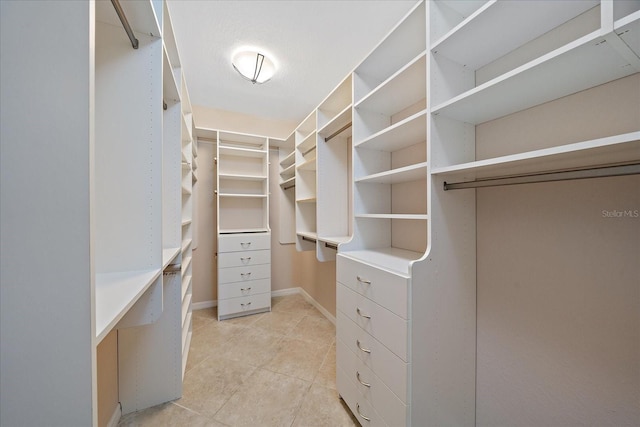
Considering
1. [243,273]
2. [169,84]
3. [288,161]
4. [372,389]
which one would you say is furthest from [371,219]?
[288,161]

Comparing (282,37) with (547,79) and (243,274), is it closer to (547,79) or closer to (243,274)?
(547,79)

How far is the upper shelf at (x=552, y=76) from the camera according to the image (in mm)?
711

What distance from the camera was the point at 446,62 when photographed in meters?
1.21

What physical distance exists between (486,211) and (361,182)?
80cm

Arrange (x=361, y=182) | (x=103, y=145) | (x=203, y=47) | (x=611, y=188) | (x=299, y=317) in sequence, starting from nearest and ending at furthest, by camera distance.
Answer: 1. (x=611, y=188)
2. (x=103, y=145)
3. (x=361, y=182)
4. (x=203, y=47)
5. (x=299, y=317)

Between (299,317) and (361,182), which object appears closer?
(361,182)

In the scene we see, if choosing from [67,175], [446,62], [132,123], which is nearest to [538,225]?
[446,62]

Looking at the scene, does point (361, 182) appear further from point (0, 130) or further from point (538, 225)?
point (0, 130)

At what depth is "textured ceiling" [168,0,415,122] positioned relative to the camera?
1.66 metres

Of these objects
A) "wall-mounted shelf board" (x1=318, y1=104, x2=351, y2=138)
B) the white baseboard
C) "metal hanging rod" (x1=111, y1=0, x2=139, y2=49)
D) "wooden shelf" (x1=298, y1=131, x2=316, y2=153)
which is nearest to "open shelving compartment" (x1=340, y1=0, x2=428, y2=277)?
"wall-mounted shelf board" (x1=318, y1=104, x2=351, y2=138)

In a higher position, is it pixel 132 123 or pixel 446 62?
pixel 446 62

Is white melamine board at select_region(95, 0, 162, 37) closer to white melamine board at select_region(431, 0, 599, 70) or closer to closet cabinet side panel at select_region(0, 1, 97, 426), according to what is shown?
closet cabinet side panel at select_region(0, 1, 97, 426)

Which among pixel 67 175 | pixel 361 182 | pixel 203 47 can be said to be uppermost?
pixel 203 47

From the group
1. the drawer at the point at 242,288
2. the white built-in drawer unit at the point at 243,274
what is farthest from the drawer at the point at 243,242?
the drawer at the point at 242,288
